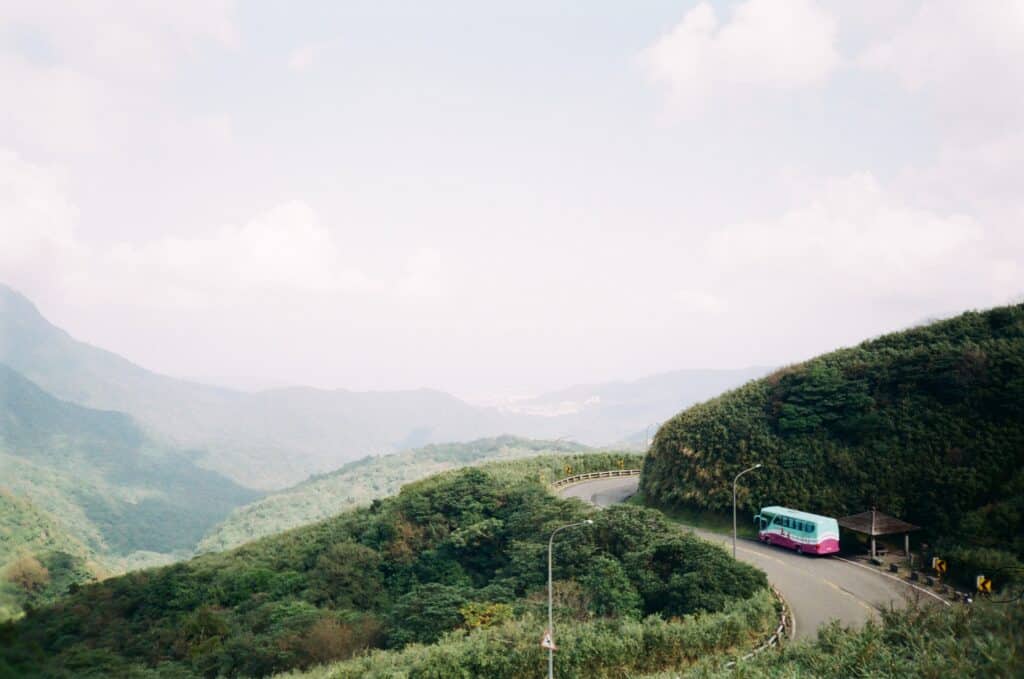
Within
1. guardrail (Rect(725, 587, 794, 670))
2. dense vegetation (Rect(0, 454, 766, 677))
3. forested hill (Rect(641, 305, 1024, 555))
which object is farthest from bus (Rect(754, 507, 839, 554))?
dense vegetation (Rect(0, 454, 766, 677))

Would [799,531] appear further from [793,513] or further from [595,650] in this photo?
[595,650]

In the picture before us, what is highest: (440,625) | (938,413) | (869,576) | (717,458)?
(938,413)

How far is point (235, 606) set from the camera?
46812mm

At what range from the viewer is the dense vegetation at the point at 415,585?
30344 millimetres

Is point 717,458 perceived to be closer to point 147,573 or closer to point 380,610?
point 380,610

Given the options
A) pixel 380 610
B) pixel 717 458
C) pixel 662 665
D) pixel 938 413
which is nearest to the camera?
pixel 662 665

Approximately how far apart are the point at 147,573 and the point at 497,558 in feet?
110

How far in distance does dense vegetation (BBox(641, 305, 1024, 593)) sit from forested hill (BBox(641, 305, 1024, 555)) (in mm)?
72

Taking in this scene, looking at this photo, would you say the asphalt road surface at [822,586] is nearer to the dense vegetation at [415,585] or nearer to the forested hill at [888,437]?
the dense vegetation at [415,585]

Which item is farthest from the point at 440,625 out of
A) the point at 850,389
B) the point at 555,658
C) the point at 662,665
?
the point at 850,389

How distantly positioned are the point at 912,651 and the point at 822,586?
14826 millimetres

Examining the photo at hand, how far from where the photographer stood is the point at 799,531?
3738 centimetres

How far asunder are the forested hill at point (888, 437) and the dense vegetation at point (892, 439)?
0.07 m

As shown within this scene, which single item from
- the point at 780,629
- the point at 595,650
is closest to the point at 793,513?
the point at 780,629
